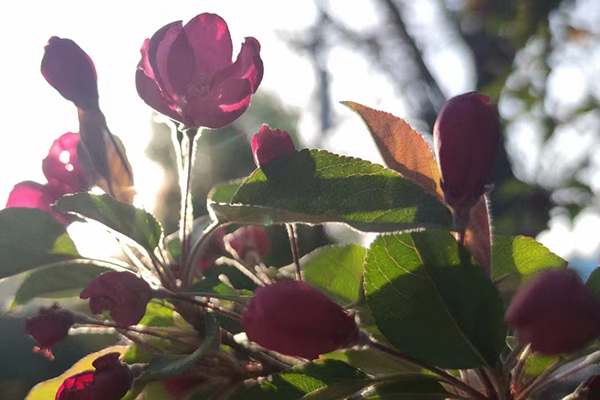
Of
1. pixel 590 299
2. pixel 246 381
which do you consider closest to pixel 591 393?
pixel 590 299

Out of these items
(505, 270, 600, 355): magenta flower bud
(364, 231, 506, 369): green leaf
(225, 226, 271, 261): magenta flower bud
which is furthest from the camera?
(225, 226, 271, 261): magenta flower bud

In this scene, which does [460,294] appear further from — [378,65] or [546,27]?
[378,65]

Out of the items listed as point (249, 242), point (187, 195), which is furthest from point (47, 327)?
point (249, 242)

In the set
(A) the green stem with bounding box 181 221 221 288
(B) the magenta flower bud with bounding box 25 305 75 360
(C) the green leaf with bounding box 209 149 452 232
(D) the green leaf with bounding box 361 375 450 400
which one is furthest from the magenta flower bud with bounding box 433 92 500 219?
(B) the magenta flower bud with bounding box 25 305 75 360

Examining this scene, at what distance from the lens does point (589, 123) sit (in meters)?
2.98

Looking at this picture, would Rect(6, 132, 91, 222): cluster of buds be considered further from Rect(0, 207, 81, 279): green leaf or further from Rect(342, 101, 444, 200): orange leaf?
Rect(342, 101, 444, 200): orange leaf

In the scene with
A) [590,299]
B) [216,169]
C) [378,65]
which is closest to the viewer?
[590,299]

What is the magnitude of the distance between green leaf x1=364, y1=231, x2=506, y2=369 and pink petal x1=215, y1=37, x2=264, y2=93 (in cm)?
27

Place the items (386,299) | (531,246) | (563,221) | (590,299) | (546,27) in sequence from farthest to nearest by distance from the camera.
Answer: (546,27)
(563,221)
(531,246)
(386,299)
(590,299)

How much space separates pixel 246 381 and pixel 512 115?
2585 millimetres

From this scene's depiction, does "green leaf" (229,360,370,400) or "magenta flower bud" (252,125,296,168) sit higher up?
"magenta flower bud" (252,125,296,168)

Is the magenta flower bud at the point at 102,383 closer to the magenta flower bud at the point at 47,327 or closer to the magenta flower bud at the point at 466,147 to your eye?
the magenta flower bud at the point at 47,327

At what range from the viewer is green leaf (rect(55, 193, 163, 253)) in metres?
0.63

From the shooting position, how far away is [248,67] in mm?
727
